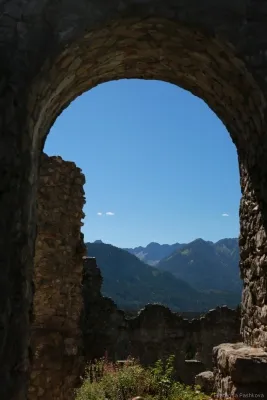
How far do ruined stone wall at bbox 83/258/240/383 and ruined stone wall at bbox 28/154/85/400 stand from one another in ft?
27.7

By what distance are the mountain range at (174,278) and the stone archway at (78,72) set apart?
3727cm

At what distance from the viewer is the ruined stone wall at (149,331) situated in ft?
53.6

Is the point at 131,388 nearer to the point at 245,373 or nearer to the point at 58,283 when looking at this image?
the point at 58,283

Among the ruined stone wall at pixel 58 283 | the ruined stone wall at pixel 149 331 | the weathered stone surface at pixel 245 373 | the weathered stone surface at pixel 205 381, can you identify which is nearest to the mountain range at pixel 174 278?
the ruined stone wall at pixel 149 331

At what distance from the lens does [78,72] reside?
3902mm

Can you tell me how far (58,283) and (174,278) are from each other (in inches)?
2890

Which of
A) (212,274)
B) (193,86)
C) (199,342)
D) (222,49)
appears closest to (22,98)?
(222,49)

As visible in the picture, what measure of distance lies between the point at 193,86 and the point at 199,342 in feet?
48.0

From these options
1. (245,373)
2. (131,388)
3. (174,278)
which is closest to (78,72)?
(245,373)

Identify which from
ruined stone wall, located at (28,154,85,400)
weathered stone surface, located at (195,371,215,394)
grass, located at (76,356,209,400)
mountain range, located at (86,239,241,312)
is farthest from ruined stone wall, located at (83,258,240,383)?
mountain range, located at (86,239,241,312)

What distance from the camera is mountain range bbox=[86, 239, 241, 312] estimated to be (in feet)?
206

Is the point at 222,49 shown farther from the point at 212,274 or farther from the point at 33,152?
the point at 212,274

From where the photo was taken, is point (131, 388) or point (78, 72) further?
point (131, 388)

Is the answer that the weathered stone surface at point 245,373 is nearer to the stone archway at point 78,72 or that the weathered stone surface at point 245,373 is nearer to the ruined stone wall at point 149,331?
the stone archway at point 78,72
